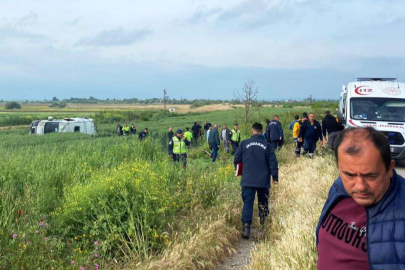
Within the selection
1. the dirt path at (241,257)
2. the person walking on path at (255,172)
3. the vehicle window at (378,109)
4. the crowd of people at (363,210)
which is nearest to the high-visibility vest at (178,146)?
the vehicle window at (378,109)

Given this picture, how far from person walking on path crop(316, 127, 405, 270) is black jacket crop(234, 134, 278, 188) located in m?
4.31

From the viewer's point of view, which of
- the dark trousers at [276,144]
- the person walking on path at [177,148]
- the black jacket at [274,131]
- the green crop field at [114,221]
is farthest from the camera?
the dark trousers at [276,144]

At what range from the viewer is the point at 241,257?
5.49 metres

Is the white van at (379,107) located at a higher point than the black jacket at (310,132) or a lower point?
higher

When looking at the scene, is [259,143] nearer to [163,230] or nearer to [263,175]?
[263,175]

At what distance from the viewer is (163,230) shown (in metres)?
5.85

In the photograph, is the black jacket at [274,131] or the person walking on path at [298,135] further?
the black jacket at [274,131]

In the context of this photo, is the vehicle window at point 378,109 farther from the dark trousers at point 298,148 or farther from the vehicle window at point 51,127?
the vehicle window at point 51,127

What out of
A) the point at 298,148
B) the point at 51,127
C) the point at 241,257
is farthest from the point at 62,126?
the point at 241,257

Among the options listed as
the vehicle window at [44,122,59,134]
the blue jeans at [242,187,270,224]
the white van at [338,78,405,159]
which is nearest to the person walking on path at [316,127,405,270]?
the blue jeans at [242,187,270,224]

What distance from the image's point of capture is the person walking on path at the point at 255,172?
20.5 feet

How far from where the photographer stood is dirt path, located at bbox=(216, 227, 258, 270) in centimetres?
518

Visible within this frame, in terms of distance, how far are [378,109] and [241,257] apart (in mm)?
9453

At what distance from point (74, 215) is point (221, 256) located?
2173mm
